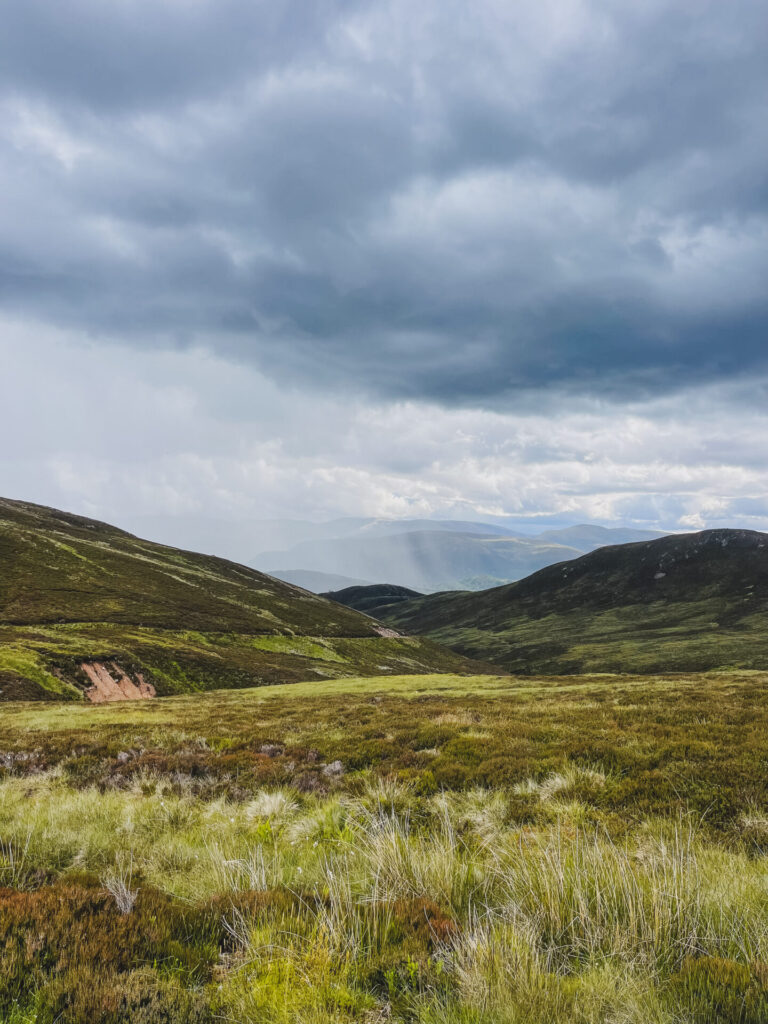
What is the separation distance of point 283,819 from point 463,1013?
6184 mm

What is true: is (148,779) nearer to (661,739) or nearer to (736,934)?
(736,934)

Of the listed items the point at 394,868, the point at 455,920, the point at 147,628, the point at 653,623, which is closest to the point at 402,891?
the point at 394,868

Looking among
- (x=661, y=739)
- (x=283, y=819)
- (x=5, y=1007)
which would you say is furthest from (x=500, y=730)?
(x=5, y=1007)

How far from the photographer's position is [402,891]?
4.77m

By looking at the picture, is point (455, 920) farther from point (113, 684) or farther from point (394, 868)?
point (113, 684)

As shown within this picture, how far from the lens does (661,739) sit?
12133 millimetres

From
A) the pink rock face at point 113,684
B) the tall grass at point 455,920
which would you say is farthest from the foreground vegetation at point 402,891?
the pink rock face at point 113,684

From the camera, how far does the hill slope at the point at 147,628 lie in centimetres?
5025

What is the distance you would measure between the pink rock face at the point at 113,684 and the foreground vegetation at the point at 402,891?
43.1m

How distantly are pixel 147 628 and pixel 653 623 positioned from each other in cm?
14657

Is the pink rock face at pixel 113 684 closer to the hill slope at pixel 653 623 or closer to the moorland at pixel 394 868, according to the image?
the moorland at pixel 394 868

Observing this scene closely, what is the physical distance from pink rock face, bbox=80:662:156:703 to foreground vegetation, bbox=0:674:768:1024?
43.1 m

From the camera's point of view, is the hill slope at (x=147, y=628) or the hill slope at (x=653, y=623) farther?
the hill slope at (x=653, y=623)

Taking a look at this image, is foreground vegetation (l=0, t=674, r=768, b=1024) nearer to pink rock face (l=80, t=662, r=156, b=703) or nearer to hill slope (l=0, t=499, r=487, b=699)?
hill slope (l=0, t=499, r=487, b=699)
